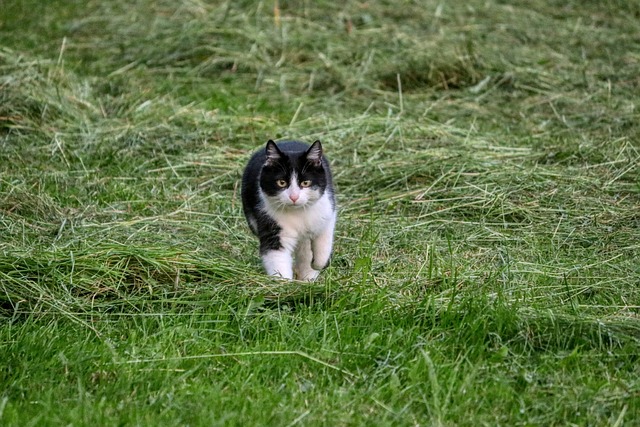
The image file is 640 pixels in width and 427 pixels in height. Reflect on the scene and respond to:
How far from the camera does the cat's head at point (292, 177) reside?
5.67 metres

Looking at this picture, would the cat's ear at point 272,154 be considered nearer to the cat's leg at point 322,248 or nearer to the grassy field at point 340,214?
the cat's leg at point 322,248

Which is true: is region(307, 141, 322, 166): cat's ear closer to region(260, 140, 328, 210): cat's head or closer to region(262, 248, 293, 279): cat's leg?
region(260, 140, 328, 210): cat's head

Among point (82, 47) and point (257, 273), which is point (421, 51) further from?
point (257, 273)

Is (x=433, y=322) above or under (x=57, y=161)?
above

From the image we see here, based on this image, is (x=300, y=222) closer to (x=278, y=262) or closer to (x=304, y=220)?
(x=304, y=220)

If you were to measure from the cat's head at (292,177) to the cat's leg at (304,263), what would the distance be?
25cm

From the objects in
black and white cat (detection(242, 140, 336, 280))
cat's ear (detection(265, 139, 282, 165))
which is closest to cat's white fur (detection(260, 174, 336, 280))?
black and white cat (detection(242, 140, 336, 280))

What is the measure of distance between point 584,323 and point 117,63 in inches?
Result: 254

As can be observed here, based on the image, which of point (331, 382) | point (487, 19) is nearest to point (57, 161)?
point (331, 382)

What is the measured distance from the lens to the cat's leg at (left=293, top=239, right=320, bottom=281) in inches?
232

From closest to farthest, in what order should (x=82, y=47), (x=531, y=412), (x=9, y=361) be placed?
(x=531, y=412)
(x=9, y=361)
(x=82, y=47)

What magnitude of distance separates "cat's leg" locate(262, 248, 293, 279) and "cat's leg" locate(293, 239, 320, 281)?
7.8 inches

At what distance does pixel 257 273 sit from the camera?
543cm

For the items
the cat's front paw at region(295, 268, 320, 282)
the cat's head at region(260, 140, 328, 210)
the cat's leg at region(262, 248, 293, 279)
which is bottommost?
the cat's front paw at region(295, 268, 320, 282)
